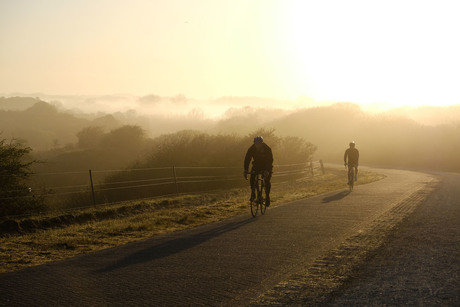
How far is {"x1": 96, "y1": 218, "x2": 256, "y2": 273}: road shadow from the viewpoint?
811 centimetres

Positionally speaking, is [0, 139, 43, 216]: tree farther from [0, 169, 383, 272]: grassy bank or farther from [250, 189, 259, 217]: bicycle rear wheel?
[250, 189, 259, 217]: bicycle rear wheel

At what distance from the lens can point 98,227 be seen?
13086 millimetres

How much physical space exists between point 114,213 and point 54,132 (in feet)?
305

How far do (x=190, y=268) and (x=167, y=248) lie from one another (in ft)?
6.19

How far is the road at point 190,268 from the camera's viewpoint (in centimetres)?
608

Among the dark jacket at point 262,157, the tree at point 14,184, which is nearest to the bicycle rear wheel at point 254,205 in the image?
the dark jacket at point 262,157

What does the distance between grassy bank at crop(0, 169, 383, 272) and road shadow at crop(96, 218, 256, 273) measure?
1288 mm

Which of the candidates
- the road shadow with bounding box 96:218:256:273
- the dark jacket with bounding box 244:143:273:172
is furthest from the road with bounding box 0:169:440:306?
the dark jacket with bounding box 244:143:273:172

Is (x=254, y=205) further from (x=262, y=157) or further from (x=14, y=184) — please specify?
(x=14, y=184)

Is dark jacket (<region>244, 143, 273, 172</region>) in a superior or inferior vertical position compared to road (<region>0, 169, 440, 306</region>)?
superior

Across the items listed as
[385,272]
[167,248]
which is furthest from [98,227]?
[385,272]

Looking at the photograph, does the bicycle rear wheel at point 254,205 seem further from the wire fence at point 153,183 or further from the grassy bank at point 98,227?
the wire fence at point 153,183

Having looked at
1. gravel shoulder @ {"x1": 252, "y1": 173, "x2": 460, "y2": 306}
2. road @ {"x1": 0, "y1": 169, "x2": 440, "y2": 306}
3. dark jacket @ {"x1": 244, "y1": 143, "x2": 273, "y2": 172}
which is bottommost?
gravel shoulder @ {"x1": 252, "y1": 173, "x2": 460, "y2": 306}

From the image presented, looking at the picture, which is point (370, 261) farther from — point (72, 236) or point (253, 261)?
point (72, 236)
